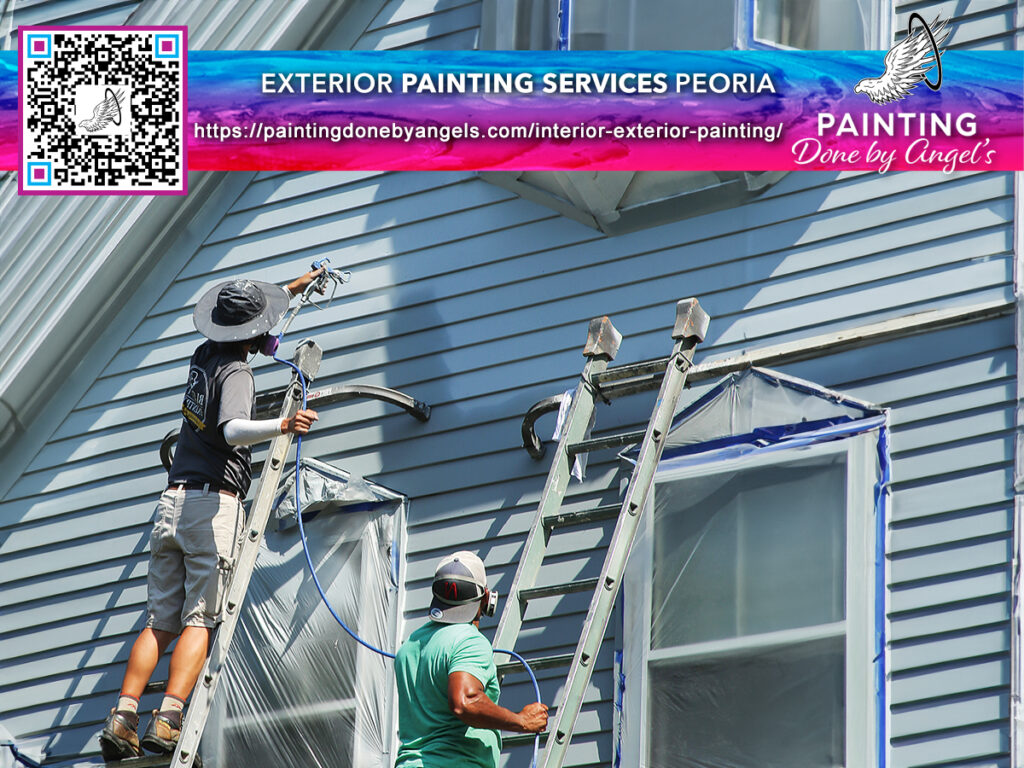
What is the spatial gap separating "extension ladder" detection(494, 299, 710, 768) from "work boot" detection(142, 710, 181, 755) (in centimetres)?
128

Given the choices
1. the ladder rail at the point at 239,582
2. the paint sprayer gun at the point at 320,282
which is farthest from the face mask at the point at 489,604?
the paint sprayer gun at the point at 320,282

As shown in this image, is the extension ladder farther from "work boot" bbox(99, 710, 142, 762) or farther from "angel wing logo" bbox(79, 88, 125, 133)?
"angel wing logo" bbox(79, 88, 125, 133)

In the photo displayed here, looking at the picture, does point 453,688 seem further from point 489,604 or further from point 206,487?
point 206,487

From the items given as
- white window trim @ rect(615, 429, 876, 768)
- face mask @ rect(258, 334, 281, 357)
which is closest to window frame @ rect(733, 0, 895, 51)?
white window trim @ rect(615, 429, 876, 768)

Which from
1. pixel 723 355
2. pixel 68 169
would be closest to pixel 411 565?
pixel 723 355

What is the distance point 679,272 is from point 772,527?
4.26 feet

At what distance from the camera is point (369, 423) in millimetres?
8023

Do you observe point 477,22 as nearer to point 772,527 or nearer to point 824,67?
point 824,67

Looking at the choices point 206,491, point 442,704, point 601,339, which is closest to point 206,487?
point 206,491

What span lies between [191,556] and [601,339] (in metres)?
1.89

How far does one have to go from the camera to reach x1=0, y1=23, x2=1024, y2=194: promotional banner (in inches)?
284

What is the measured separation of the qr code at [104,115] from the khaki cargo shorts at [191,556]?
72.8 inches

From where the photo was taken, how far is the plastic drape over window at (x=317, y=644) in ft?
24.6

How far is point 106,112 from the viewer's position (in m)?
7.93
